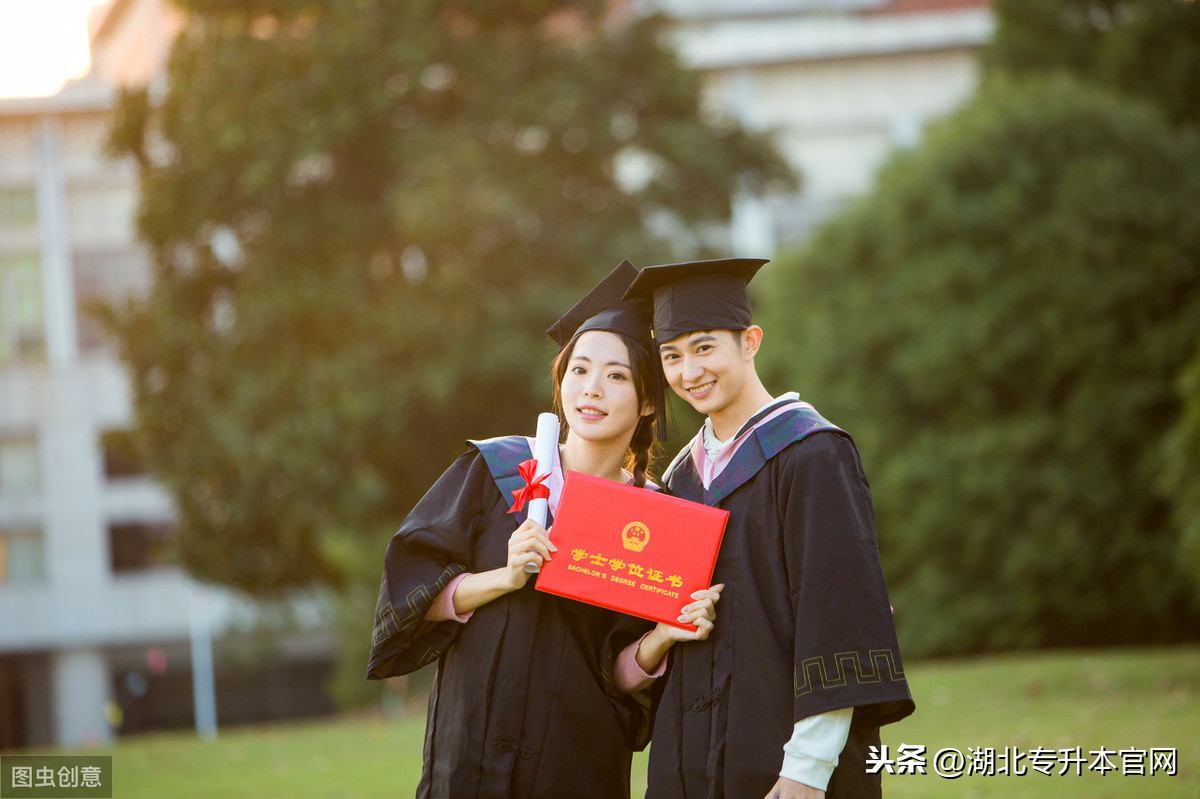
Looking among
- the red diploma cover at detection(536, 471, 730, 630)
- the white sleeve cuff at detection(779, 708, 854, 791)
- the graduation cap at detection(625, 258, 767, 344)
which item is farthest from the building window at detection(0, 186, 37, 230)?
the white sleeve cuff at detection(779, 708, 854, 791)

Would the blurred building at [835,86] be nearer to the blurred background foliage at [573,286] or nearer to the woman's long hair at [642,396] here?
the blurred background foliage at [573,286]

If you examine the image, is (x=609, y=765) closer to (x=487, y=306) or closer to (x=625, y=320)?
(x=625, y=320)

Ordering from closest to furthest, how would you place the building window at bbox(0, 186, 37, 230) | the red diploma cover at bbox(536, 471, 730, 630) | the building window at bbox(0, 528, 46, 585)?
the red diploma cover at bbox(536, 471, 730, 630) → the building window at bbox(0, 528, 46, 585) → the building window at bbox(0, 186, 37, 230)

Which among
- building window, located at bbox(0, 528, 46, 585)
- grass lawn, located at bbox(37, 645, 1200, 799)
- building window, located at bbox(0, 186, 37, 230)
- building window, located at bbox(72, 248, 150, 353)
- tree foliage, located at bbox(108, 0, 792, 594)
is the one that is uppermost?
building window, located at bbox(0, 186, 37, 230)

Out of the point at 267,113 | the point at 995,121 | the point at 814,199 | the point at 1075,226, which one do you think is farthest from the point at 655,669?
the point at 814,199

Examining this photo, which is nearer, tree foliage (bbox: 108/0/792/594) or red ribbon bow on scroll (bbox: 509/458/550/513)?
red ribbon bow on scroll (bbox: 509/458/550/513)

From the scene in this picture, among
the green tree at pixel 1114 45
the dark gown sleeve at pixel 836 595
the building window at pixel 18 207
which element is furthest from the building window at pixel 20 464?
the dark gown sleeve at pixel 836 595

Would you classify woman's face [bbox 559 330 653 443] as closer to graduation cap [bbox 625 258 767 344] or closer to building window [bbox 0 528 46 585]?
graduation cap [bbox 625 258 767 344]

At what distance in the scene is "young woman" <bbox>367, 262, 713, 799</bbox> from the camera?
116 inches

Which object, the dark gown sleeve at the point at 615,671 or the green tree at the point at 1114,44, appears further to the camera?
the green tree at the point at 1114,44

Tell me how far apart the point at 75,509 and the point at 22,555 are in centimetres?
155

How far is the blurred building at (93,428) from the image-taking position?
25.7m

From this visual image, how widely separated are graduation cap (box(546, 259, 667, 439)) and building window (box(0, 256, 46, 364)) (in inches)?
1075

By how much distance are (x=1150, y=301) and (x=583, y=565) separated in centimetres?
1205
